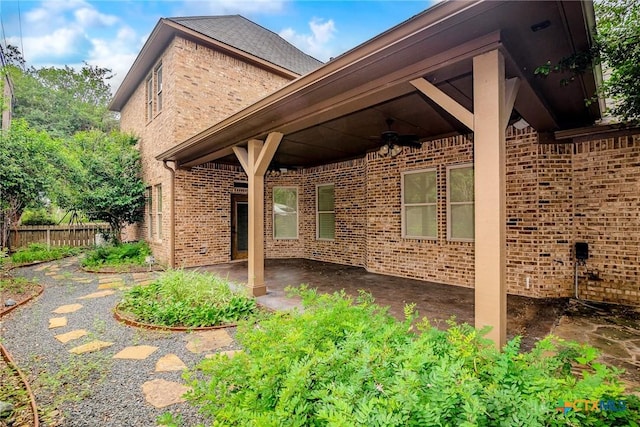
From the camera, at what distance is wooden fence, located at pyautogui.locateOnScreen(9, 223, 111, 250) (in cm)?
1036

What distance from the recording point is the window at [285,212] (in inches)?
366

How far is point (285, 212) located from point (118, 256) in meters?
4.77

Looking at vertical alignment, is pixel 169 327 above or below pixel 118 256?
below

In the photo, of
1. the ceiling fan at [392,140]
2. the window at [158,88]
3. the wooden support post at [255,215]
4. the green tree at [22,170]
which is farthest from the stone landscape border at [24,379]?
the window at [158,88]

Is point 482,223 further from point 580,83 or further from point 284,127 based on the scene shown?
point 284,127

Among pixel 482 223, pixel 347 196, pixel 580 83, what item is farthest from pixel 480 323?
pixel 347 196

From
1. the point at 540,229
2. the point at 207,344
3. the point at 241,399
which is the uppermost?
the point at 540,229

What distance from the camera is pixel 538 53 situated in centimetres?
246

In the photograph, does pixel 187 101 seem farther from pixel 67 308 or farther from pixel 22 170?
pixel 67 308

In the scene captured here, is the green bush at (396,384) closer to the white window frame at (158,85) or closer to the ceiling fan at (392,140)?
the ceiling fan at (392,140)

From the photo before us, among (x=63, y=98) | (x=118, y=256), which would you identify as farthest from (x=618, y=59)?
(x=63, y=98)

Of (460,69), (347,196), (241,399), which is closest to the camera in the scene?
(241,399)

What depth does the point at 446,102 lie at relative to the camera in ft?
8.22

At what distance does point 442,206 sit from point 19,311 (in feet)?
23.6
